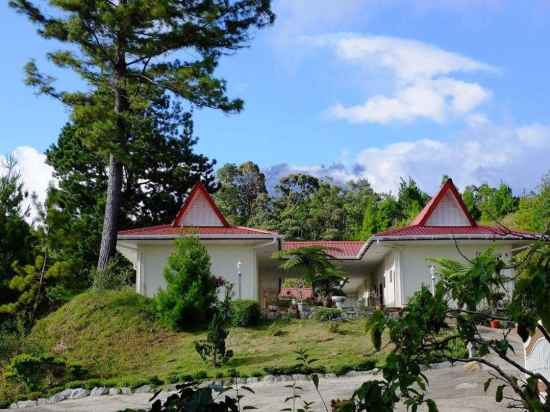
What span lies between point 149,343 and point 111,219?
24.6 feet

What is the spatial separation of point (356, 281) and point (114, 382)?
80.2 ft

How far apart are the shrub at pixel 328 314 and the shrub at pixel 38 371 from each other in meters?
7.61

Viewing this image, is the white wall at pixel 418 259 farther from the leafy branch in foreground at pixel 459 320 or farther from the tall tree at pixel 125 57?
the leafy branch in foreground at pixel 459 320

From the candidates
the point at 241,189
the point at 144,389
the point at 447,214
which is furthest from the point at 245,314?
the point at 241,189

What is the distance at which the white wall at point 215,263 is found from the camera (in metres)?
25.1

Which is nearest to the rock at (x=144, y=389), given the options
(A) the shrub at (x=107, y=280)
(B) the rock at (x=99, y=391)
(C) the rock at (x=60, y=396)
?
(B) the rock at (x=99, y=391)

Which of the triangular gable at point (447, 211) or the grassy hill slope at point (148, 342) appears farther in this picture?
the triangular gable at point (447, 211)

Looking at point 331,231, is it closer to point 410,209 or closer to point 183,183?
point 410,209

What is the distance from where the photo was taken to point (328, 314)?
73.2 feet

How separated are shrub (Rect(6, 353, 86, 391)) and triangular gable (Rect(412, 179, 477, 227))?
13260 millimetres

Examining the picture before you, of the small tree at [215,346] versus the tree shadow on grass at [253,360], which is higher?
the small tree at [215,346]

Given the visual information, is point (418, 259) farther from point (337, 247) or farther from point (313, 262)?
point (337, 247)

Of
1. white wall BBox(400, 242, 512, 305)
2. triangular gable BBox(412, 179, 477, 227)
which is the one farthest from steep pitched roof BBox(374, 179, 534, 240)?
white wall BBox(400, 242, 512, 305)

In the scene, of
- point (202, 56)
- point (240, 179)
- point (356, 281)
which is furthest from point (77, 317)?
point (240, 179)
